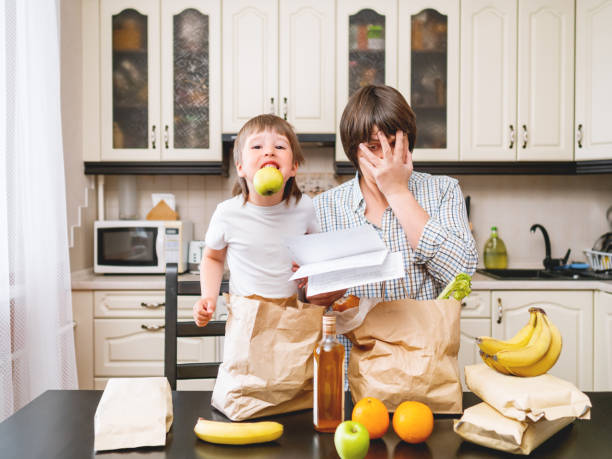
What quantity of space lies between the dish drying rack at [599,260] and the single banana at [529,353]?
2.13 m

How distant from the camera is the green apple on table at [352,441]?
63cm

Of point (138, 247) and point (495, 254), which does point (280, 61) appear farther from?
point (495, 254)

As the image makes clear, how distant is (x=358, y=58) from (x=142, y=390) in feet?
7.35

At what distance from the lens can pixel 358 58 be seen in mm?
2580

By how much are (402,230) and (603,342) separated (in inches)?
68.5

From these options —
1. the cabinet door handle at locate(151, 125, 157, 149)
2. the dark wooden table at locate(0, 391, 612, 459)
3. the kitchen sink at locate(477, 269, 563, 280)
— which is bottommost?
the dark wooden table at locate(0, 391, 612, 459)

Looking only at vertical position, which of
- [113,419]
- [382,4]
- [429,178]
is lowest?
[113,419]

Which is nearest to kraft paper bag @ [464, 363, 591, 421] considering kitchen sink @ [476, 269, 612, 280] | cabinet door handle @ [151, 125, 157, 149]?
kitchen sink @ [476, 269, 612, 280]

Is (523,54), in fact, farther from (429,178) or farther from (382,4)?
(429,178)

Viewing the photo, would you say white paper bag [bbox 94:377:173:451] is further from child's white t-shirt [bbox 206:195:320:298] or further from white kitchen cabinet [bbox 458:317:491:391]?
white kitchen cabinet [bbox 458:317:491:391]

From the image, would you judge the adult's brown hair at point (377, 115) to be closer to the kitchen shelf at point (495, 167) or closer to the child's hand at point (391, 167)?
the child's hand at point (391, 167)

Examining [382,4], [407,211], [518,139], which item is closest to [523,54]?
[518,139]

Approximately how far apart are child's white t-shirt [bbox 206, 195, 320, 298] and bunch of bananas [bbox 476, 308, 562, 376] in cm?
39

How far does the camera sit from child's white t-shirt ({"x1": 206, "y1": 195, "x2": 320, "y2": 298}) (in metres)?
0.94
